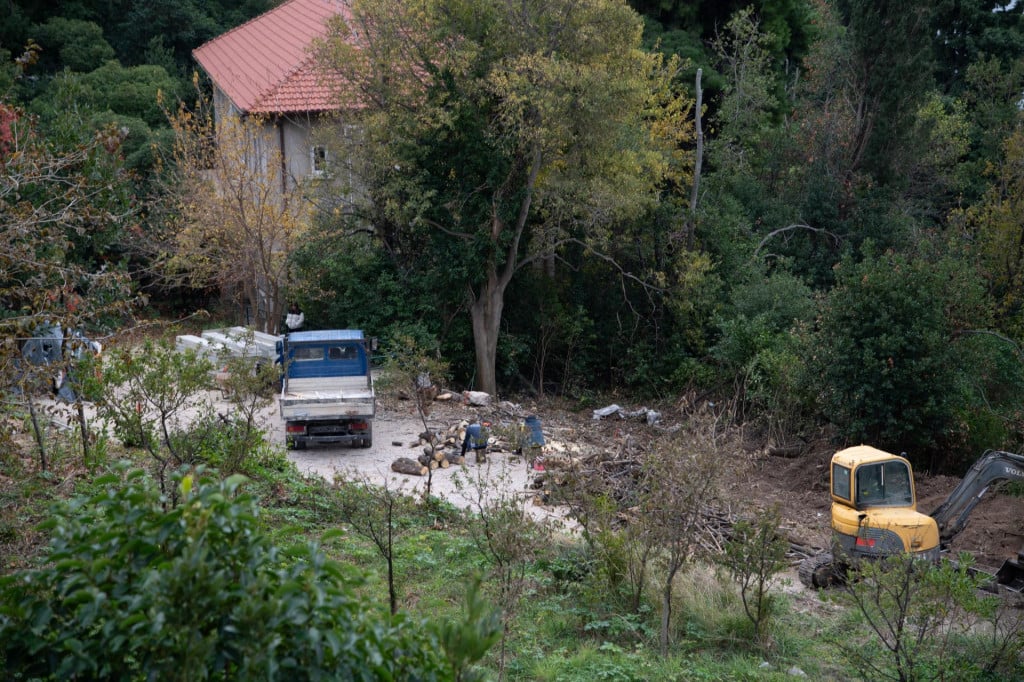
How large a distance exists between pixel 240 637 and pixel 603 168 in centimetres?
2000

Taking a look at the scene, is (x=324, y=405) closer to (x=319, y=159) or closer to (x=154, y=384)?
(x=154, y=384)

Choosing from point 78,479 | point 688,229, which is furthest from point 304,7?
point 78,479

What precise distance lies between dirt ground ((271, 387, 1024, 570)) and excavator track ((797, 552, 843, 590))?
1089mm

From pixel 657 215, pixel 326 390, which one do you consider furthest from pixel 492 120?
pixel 326 390

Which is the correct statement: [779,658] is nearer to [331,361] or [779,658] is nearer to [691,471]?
[691,471]

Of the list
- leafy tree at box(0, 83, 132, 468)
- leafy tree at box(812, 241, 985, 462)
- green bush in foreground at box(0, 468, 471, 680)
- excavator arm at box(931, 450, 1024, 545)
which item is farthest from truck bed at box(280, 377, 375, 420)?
green bush in foreground at box(0, 468, 471, 680)

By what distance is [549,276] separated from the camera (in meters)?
26.8

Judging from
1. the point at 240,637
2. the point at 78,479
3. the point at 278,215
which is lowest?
the point at 78,479

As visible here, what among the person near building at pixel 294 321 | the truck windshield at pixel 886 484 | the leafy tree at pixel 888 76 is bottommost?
the truck windshield at pixel 886 484

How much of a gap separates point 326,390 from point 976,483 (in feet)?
39.7

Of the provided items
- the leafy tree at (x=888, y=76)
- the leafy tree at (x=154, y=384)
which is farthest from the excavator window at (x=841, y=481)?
the leafy tree at (x=888, y=76)

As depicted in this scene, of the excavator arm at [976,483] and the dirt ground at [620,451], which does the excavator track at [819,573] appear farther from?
the excavator arm at [976,483]

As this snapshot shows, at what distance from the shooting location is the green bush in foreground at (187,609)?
155 inches

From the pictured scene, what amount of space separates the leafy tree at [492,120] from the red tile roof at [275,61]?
78.4 inches
